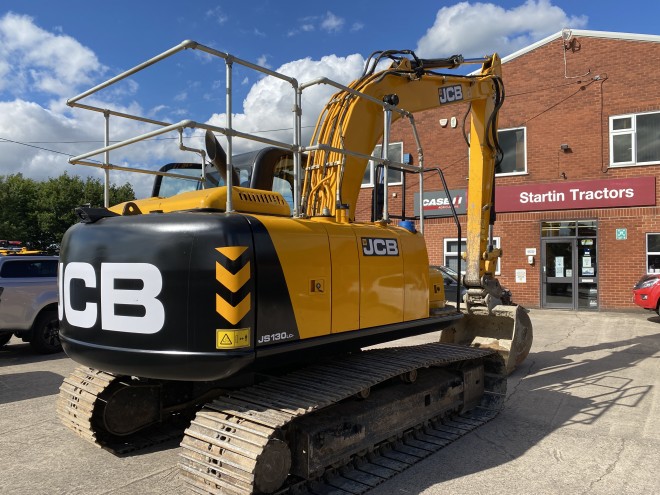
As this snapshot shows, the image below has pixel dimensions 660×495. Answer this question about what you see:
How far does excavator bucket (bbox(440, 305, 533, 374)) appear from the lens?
7499 mm

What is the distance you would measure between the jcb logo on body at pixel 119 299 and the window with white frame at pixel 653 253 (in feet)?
47.7

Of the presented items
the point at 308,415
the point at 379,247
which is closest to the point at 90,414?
the point at 308,415

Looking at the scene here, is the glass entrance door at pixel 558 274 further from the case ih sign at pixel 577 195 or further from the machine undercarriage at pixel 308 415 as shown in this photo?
the machine undercarriage at pixel 308 415

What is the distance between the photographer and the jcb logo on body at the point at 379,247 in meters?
4.22

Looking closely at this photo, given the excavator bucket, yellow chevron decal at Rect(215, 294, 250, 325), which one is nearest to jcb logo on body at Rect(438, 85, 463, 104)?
the excavator bucket

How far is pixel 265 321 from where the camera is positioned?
11.3ft

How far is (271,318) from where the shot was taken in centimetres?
348

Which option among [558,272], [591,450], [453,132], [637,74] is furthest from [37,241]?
[591,450]

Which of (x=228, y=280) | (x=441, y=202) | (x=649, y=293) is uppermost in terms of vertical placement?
→ (x=441, y=202)

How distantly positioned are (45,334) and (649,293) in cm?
1292

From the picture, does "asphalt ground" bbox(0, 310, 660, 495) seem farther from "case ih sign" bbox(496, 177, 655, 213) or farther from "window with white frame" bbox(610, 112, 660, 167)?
"window with white frame" bbox(610, 112, 660, 167)

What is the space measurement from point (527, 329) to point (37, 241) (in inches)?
1312

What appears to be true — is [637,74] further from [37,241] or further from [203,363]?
[37,241]

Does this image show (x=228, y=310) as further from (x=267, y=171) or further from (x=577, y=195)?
(x=577, y=195)
